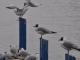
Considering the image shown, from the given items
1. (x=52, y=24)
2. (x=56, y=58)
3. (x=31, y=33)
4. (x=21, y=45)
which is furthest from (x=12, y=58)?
(x=52, y=24)

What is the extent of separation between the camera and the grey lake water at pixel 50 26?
10.4 m

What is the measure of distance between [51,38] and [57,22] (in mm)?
3308

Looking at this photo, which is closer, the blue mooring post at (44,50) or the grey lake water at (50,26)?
the blue mooring post at (44,50)

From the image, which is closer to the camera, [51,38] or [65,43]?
[65,43]

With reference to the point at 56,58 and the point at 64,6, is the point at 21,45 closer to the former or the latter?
the point at 56,58

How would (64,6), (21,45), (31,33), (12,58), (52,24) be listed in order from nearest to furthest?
(12,58) → (21,45) → (31,33) → (52,24) → (64,6)

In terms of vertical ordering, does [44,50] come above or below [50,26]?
below

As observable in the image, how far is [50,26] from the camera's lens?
13.9 metres

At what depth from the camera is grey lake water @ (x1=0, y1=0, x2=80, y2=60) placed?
10.4m

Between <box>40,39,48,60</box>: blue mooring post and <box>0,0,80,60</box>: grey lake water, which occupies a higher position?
<box>0,0,80,60</box>: grey lake water

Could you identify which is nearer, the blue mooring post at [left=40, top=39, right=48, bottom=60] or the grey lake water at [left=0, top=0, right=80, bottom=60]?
the blue mooring post at [left=40, top=39, right=48, bottom=60]

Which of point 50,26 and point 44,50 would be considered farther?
point 50,26

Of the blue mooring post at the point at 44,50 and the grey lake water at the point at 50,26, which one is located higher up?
the grey lake water at the point at 50,26

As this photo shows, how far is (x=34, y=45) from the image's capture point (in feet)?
35.1
